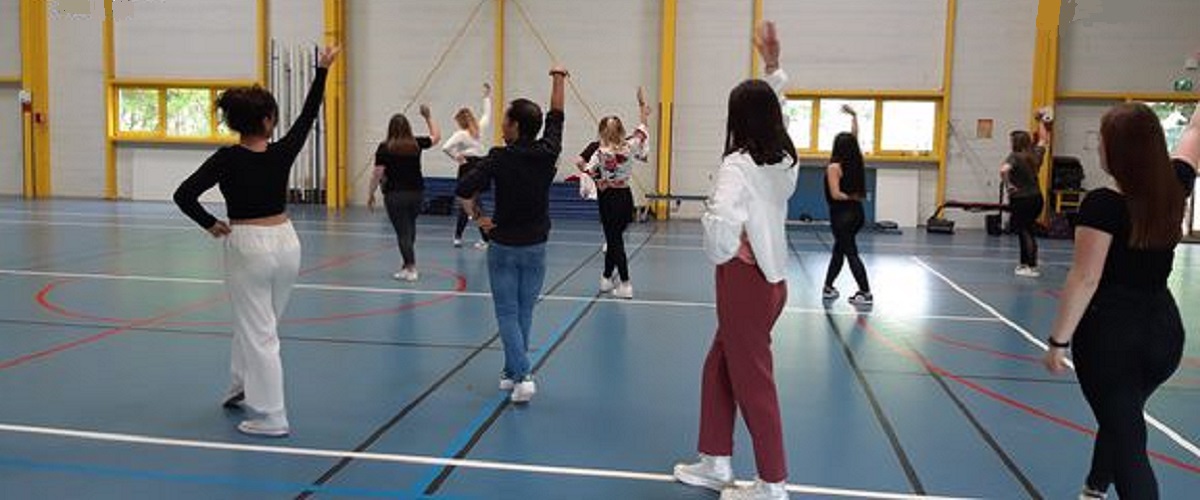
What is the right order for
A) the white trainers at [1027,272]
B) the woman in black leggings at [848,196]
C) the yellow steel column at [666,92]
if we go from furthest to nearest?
the yellow steel column at [666,92]
the white trainers at [1027,272]
the woman in black leggings at [848,196]

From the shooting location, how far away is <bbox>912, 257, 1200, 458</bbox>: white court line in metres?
5.20

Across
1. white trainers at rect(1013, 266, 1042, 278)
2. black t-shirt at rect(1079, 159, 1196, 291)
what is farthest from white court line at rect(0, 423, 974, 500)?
white trainers at rect(1013, 266, 1042, 278)

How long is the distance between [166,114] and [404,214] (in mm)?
15048

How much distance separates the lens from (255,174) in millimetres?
4730

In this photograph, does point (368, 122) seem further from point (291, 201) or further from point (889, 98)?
point (889, 98)

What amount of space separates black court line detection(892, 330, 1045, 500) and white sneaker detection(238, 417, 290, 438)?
11.9 feet

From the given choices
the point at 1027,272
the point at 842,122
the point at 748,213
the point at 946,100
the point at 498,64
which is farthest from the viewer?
the point at 498,64

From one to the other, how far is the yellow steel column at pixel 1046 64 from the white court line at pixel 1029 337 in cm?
687

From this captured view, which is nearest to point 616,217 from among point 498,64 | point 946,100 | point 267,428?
point 267,428

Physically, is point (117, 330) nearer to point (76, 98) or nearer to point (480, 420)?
point (480, 420)

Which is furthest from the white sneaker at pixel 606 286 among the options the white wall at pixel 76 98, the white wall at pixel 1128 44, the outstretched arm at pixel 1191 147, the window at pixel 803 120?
the white wall at pixel 76 98

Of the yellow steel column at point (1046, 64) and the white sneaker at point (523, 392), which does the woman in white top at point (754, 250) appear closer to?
the white sneaker at point (523, 392)

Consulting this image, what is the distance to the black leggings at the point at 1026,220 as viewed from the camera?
12.1 metres

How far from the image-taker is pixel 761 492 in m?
4.03
